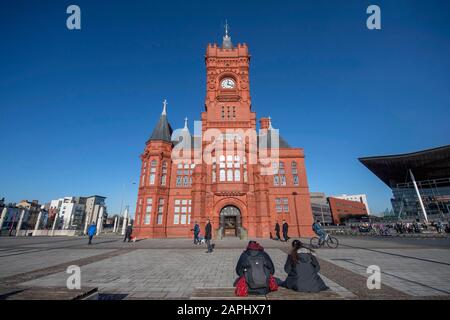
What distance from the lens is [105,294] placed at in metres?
5.09

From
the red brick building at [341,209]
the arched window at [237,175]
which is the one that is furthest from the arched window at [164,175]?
the red brick building at [341,209]

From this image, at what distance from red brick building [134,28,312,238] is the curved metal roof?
31845mm

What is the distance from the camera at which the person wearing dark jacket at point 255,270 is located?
4359mm

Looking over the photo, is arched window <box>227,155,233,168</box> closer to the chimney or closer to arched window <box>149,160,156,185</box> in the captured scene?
arched window <box>149,160,156,185</box>

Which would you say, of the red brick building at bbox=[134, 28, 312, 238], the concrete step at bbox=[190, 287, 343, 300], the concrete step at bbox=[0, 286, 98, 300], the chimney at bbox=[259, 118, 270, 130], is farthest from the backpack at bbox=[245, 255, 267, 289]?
the chimney at bbox=[259, 118, 270, 130]

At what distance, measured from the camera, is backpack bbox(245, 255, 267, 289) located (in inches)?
171

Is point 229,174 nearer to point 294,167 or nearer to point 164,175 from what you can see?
point 164,175

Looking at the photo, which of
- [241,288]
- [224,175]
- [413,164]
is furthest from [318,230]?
[413,164]

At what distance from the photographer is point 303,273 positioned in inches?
184

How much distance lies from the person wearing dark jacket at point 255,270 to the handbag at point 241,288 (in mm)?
137

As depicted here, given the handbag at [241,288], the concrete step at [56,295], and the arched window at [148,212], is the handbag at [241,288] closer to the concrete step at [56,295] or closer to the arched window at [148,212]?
the concrete step at [56,295]

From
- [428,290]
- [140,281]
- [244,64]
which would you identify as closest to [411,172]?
[244,64]

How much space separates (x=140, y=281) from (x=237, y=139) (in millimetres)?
22102
